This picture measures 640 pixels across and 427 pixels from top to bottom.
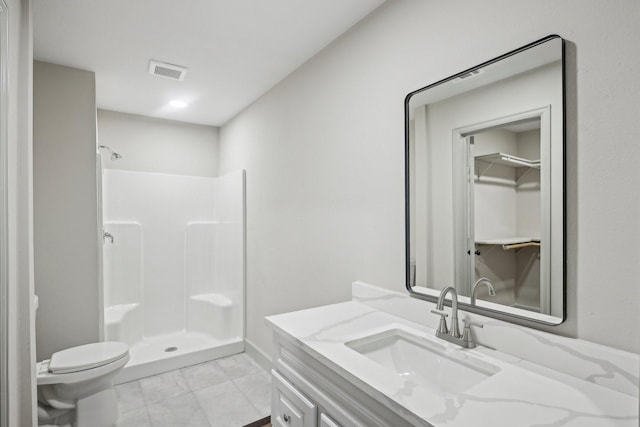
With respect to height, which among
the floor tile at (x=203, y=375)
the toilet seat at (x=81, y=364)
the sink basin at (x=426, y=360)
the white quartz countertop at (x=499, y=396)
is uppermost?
the white quartz countertop at (x=499, y=396)

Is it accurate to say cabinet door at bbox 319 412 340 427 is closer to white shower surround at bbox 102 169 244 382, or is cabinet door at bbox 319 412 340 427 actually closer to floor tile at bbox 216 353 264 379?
floor tile at bbox 216 353 264 379

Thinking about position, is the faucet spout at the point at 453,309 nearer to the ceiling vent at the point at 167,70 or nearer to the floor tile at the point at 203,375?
the floor tile at the point at 203,375

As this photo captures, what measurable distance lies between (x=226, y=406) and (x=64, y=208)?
180 centimetres

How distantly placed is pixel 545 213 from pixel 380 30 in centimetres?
119

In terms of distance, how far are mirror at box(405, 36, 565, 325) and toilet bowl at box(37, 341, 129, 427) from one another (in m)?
1.91

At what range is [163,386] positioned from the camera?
2.67 m

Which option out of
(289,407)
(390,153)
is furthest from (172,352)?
(390,153)

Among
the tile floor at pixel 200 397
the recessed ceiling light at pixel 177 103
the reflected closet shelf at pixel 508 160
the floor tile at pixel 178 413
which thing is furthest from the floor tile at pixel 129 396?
the reflected closet shelf at pixel 508 160

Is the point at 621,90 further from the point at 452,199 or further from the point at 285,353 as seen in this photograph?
the point at 285,353

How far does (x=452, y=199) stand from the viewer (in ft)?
4.63

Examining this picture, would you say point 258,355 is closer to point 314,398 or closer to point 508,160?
point 314,398

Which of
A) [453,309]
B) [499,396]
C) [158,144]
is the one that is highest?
[158,144]

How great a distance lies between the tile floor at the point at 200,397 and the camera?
2.24m

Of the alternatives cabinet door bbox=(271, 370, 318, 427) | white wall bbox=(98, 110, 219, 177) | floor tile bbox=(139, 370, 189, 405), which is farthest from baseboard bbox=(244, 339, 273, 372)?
white wall bbox=(98, 110, 219, 177)
